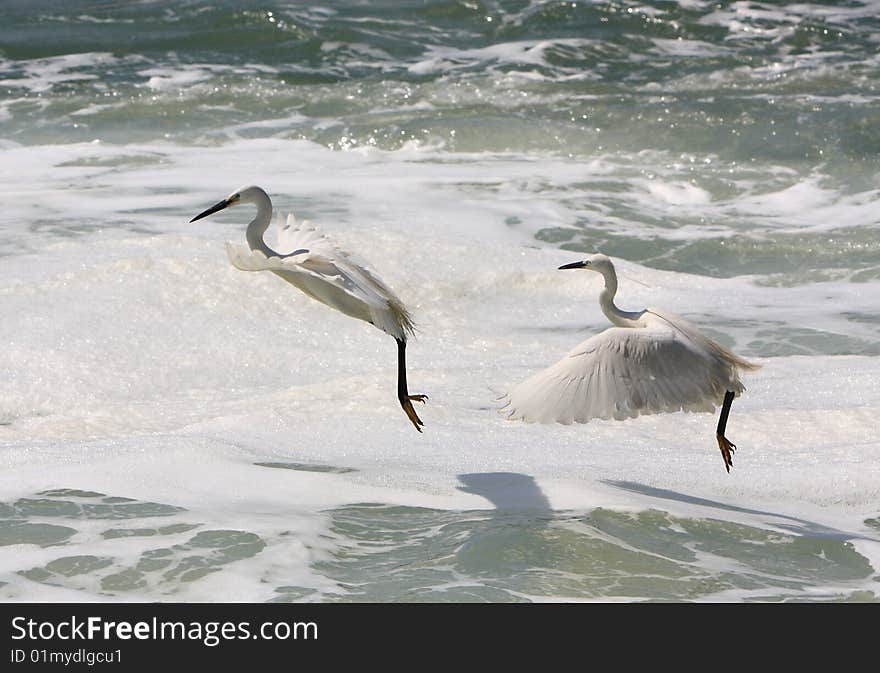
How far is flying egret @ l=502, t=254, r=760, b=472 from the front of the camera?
5.64 m

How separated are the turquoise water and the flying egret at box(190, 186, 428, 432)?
534 millimetres

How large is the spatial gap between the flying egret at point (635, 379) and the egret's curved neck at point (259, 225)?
1492 mm

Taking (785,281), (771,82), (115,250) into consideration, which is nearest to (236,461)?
(115,250)

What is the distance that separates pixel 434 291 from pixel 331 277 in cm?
327

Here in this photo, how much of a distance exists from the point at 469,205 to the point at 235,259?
6193 millimetres

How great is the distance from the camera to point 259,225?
21.4ft

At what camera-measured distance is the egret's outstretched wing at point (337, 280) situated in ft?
20.4

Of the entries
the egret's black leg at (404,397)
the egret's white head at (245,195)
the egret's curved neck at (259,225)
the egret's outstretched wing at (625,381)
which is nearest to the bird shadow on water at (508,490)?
the egret's outstretched wing at (625,381)

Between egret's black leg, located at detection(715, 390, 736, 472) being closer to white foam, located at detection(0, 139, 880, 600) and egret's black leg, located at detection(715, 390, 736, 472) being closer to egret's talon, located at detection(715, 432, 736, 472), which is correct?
egret's talon, located at detection(715, 432, 736, 472)

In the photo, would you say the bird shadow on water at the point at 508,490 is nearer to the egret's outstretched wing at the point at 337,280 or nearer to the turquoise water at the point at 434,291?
the turquoise water at the point at 434,291

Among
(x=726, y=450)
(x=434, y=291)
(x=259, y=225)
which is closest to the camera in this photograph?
(x=726, y=450)

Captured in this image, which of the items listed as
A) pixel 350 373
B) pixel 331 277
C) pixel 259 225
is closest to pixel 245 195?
pixel 259 225

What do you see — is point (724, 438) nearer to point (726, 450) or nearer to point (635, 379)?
point (726, 450)
